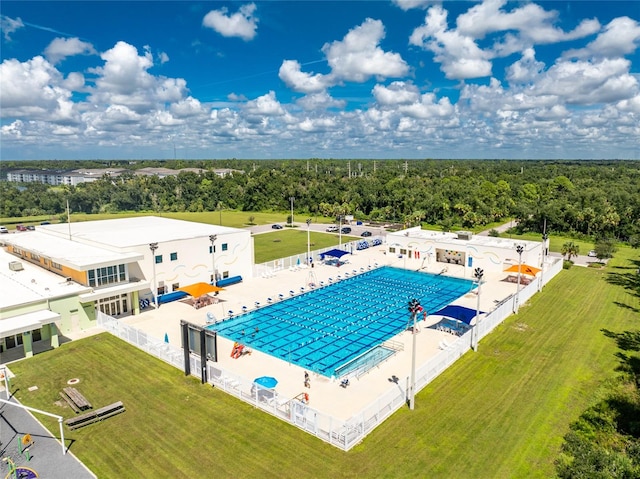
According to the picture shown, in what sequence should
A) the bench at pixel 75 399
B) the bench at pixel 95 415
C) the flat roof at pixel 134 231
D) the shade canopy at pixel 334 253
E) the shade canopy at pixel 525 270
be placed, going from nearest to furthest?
the bench at pixel 95 415 < the bench at pixel 75 399 < the flat roof at pixel 134 231 < the shade canopy at pixel 525 270 < the shade canopy at pixel 334 253

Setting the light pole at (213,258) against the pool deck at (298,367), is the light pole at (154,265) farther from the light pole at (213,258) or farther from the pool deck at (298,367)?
the light pole at (213,258)

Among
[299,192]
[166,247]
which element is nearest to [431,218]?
[299,192]

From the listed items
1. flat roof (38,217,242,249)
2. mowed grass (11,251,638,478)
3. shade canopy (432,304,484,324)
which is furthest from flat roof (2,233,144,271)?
shade canopy (432,304,484,324)

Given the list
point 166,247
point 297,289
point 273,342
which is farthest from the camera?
point 297,289

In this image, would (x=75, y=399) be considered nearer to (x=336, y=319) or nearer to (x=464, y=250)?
(x=336, y=319)

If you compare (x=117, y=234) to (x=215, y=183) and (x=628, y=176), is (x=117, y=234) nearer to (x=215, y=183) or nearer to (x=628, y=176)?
(x=215, y=183)

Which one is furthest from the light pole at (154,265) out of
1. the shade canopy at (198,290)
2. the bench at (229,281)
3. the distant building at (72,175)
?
the distant building at (72,175)
